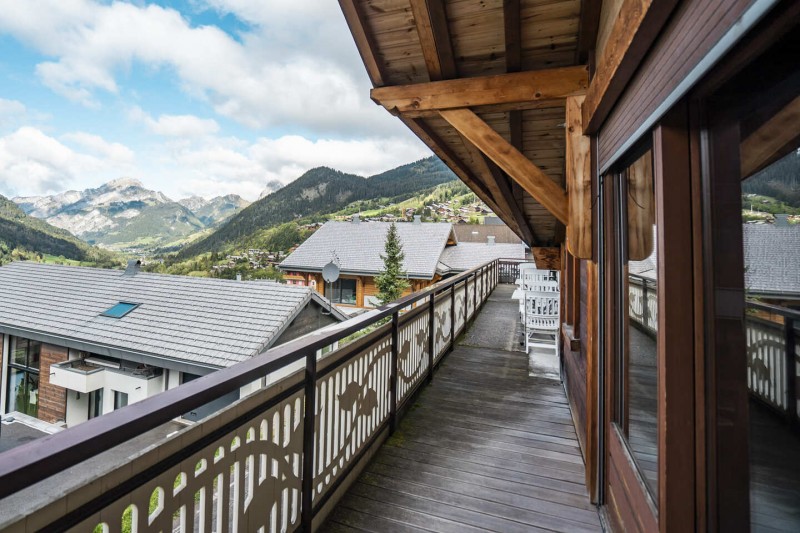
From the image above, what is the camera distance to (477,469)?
256 centimetres

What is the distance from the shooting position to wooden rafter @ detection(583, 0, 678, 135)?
99 cm

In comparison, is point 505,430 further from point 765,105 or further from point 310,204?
point 310,204

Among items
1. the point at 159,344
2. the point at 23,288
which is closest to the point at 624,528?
the point at 159,344

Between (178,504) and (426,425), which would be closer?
(178,504)

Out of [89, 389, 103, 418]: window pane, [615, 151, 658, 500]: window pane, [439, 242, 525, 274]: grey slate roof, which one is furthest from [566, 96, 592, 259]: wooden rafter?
[439, 242, 525, 274]: grey slate roof

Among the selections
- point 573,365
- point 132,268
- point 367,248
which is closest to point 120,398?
point 132,268

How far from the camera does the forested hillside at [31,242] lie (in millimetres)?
33625

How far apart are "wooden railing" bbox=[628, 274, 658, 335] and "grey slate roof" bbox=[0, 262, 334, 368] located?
824 centimetres

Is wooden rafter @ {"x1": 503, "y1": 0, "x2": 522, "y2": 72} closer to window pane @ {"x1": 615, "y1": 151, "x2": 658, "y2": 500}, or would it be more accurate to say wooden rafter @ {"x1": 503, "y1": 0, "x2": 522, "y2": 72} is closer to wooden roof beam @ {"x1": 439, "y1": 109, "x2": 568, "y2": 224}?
wooden roof beam @ {"x1": 439, "y1": 109, "x2": 568, "y2": 224}

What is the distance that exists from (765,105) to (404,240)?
20041 mm

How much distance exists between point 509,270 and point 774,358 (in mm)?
17413

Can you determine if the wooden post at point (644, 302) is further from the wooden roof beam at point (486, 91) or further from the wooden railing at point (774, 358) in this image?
the wooden roof beam at point (486, 91)

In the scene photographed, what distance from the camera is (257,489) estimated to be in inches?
58.9

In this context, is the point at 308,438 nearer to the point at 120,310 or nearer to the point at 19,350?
the point at 120,310
